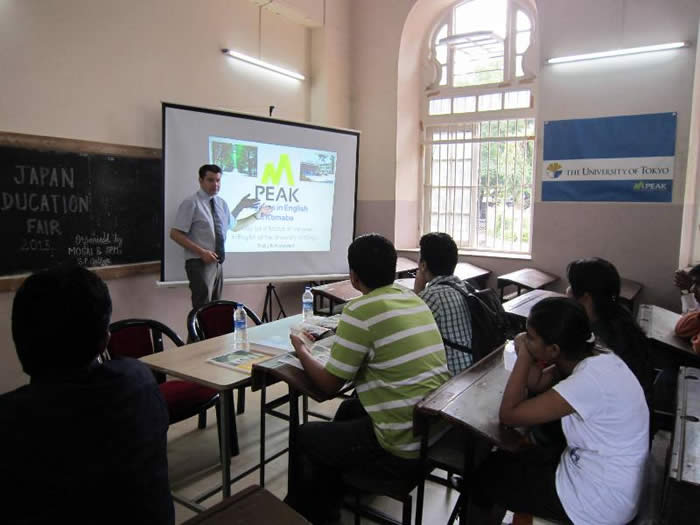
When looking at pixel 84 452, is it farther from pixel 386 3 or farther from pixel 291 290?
pixel 386 3

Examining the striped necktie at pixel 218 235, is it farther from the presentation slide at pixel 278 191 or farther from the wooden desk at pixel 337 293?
the wooden desk at pixel 337 293

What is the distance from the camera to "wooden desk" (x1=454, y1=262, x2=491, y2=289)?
4.90m

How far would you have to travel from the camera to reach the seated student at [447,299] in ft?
7.24

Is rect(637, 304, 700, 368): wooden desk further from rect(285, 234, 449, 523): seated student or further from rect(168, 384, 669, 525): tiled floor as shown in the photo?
rect(285, 234, 449, 523): seated student

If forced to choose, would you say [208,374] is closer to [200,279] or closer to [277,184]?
[200,279]

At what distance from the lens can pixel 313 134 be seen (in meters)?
4.81

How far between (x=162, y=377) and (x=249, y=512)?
191 centimetres

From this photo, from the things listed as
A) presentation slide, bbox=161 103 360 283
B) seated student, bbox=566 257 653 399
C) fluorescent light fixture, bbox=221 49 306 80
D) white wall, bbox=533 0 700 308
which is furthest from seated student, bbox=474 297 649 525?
fluorescent light fixture, bbox=221 49 306 80

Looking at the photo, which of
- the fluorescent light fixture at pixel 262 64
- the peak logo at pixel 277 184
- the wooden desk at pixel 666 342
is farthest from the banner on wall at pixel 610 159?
the fluorescent light fixture at pixel 262 64

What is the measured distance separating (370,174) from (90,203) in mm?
3267

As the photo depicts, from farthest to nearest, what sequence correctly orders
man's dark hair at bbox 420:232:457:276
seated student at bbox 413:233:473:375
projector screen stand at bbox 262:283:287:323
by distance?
projector screen stand at bbox 262:283:287:323 → man's dark hair at bbox 420:232:457:276 → seated student at bbox 413:233:473:375

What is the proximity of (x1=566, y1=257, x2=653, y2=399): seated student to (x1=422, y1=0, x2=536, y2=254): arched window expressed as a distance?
354 cm

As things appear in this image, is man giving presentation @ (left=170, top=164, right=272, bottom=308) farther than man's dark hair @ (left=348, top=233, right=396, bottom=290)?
Yes

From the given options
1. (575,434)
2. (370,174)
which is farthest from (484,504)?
(370,174)
